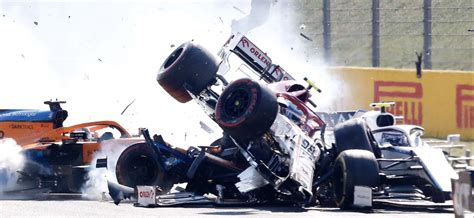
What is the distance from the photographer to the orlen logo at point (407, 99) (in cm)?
2852

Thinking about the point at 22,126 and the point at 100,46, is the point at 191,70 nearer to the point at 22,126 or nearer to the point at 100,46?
the point at 22,126

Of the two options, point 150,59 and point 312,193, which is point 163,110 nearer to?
point 150,59

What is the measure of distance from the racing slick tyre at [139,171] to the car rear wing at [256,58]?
3164 mm

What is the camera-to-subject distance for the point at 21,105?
1033 inches

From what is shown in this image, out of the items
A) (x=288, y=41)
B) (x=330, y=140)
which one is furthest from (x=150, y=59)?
(x=330, y=140)

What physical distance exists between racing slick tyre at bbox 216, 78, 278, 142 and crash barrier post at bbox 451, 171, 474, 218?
403cm

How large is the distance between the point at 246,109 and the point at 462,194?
4.30 m

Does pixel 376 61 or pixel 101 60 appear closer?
pixel 101 60

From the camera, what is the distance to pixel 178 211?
51.5ft

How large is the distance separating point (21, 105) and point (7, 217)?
11708 millimetres

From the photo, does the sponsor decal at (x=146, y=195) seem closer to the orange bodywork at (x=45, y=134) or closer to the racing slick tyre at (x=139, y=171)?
the racing slick tyre at (x=139, y=171)

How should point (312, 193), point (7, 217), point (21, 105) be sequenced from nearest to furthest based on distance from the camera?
1. point (7, 217)
2. point (312, 193)
3. point (21, 105)

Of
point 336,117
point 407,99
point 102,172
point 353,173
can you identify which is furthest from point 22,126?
point 407,99

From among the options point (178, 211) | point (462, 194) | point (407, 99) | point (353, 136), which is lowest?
point (462, 194)
